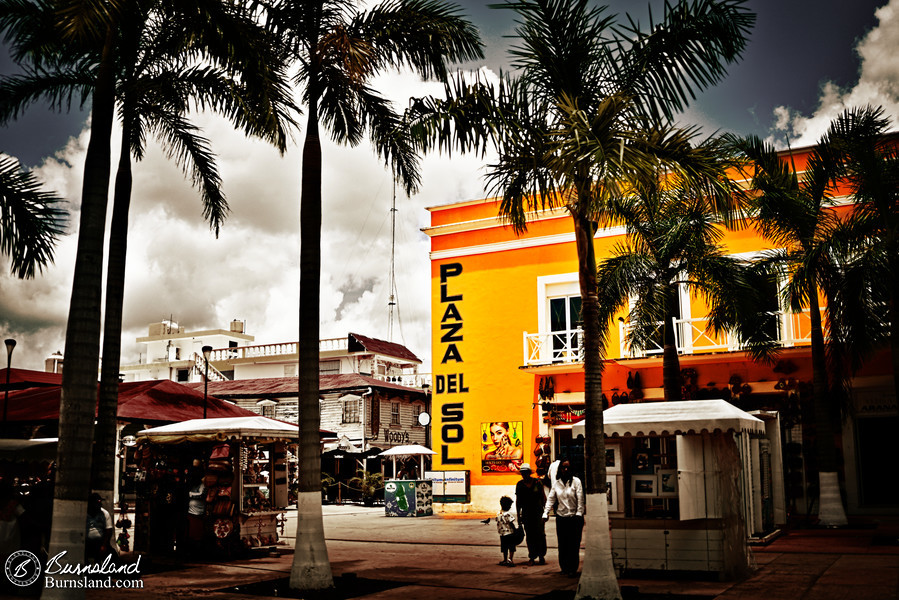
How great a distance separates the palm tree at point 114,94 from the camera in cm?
770

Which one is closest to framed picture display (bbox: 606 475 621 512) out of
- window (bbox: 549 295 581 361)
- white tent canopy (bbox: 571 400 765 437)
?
white tent canopy (bbox: 571 400 765 437)

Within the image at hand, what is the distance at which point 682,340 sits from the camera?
881 inches

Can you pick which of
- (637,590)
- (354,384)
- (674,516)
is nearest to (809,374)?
(674,516)

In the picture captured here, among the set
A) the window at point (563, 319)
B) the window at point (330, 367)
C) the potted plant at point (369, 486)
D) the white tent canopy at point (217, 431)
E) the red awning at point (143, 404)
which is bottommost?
the potted plant at point (369, 486)

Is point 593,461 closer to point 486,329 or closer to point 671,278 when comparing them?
point 671,278

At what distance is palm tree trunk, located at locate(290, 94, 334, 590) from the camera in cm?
1005

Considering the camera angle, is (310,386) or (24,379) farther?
(24,379)

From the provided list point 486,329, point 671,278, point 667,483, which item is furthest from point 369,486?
point 667,483

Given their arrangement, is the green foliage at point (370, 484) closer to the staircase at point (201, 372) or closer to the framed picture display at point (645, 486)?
the staircase at point (201, 372)

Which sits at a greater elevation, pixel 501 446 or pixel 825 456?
pixel 501 446

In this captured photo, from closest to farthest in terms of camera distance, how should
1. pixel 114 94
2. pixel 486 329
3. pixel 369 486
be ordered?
1. pixel 114 94
2. pixel 486 329
3. pixel 369 486

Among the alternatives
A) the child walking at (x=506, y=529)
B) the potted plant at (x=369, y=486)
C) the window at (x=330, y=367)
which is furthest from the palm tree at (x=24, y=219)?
the window at (x=330, y=367)

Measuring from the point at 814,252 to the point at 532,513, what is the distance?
24.9 ft

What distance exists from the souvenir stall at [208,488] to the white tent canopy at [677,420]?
6130mm
